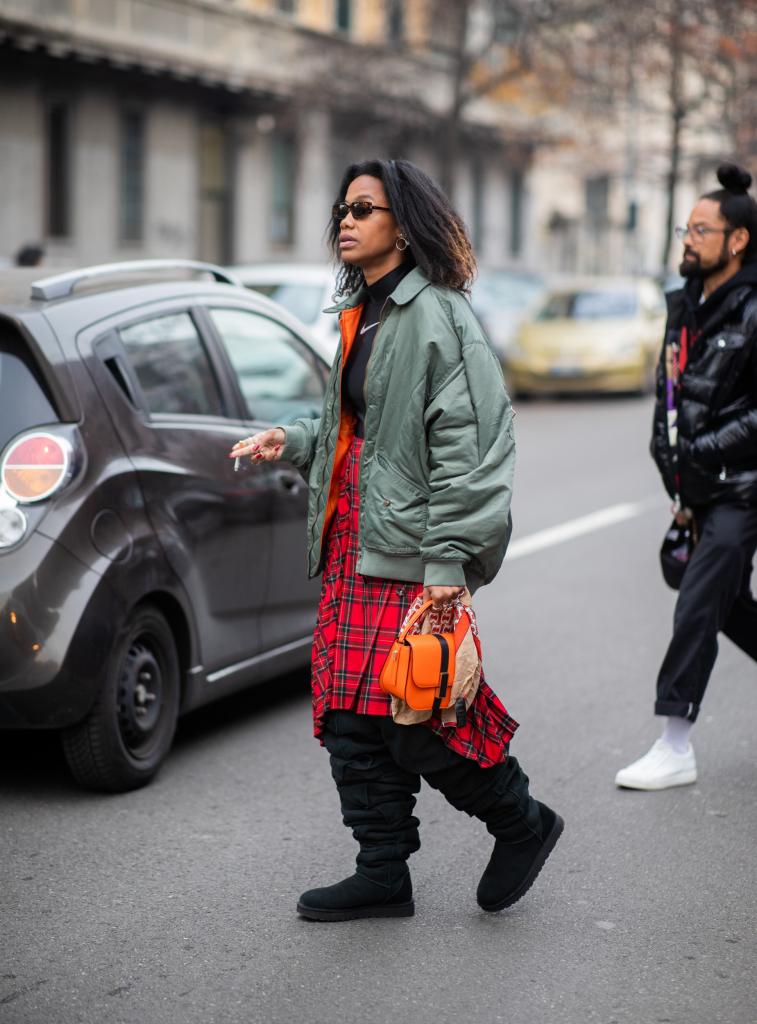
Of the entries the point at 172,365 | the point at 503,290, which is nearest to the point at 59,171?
the point at 503,290

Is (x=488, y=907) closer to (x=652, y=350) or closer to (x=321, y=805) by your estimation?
(x=321, y=805)

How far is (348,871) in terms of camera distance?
4527 millimetres

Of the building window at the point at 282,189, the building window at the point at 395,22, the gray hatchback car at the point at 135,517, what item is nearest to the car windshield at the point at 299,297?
the gray hatchback car at the point at 135,517

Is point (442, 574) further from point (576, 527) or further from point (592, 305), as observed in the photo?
point (592, 305)

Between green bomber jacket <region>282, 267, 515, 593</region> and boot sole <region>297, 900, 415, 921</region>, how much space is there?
85cm

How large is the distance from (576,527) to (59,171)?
56.7 ft

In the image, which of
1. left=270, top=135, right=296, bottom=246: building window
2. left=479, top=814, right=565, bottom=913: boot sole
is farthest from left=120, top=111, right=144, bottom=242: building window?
left=479, top=814, right=565, bottom=913: boot sole

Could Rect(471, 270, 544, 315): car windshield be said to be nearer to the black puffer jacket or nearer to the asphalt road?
the asphalt road

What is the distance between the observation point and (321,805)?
203 inches

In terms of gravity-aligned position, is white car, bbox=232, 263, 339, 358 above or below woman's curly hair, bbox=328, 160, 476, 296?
Answer: below

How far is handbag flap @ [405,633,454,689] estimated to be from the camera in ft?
12.6

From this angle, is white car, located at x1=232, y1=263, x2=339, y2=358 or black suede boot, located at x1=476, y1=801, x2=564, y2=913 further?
white car, located at x1=232, y1=263, x2=339, y2=358

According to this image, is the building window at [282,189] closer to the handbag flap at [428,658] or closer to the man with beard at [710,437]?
the man with beard at [710,437]

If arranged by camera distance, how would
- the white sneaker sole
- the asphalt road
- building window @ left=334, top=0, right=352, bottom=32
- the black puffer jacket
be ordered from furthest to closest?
building window @ left=334, top=0, right=352, bottom=32 → the white sneaker sole → the black puffer jacket → the asphalt road
